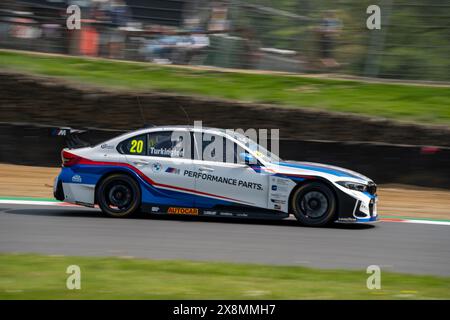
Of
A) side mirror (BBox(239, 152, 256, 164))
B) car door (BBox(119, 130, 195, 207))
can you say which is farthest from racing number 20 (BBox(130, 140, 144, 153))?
side mirror (BBox(239, 152, 256, 164))

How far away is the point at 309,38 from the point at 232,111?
3682mm

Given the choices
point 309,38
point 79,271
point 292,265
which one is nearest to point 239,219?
point 292,265

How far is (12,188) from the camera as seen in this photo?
49.2 feet

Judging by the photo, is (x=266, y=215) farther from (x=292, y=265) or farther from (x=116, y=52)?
(x=116, y=52)

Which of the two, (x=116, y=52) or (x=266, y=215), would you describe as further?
(x=116, y=52)

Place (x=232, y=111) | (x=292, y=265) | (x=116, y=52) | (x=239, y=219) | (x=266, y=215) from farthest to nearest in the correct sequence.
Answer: (x=116, y=52)
(x=232, y=111)
(x=239, y=219)
(x=266, y=215)
(x=292, y=265)

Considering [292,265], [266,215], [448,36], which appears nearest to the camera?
[292,265]

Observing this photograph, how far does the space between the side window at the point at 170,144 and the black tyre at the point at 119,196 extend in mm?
537

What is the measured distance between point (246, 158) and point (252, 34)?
403 inches

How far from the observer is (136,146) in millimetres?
11766

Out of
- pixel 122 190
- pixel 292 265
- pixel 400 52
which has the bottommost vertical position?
Result: pixel 292 265

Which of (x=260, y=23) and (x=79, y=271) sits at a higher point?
(x=260, y=23)

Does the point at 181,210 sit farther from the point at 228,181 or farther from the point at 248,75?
the point at 248,75

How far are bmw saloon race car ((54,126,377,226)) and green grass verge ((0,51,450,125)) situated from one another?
6.71 m
